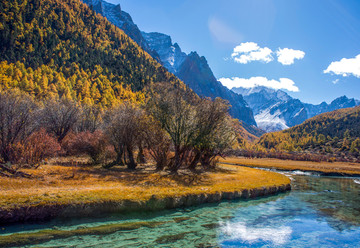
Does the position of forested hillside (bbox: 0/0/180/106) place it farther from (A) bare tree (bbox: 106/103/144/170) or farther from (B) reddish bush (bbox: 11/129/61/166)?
(B) reddish bush (bbox: 11/129/61/166)

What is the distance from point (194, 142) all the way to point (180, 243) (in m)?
21.6

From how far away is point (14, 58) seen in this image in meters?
141

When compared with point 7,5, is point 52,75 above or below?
below

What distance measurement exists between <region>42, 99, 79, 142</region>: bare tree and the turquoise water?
39.8m

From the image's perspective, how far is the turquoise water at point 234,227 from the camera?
13289 millimetres

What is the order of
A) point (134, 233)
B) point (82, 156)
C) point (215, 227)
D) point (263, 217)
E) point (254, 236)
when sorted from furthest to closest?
point (82, 156), point (263, 217), point (215, 227), point (254, 236), point (134, 233)

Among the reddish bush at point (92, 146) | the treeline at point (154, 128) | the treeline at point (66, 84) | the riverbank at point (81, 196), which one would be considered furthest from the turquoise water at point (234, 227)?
the treeline at point (66, 84)

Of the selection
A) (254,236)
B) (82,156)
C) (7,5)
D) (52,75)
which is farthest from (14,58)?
(254,236)

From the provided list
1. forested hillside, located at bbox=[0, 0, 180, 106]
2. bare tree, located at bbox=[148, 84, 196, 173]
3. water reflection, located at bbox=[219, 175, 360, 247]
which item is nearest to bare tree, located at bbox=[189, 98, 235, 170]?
bare tree, located at bbox=[148, 84, 196, 173]

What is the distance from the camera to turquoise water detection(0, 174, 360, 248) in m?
13.3

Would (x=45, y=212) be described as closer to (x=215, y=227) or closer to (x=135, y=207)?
(x=135, y=207)

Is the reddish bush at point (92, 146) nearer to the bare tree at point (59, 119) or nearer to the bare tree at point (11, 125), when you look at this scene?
the bare tree at point (11, 125)

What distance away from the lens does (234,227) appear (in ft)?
56.0

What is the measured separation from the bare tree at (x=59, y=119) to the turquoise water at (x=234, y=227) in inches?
1568
